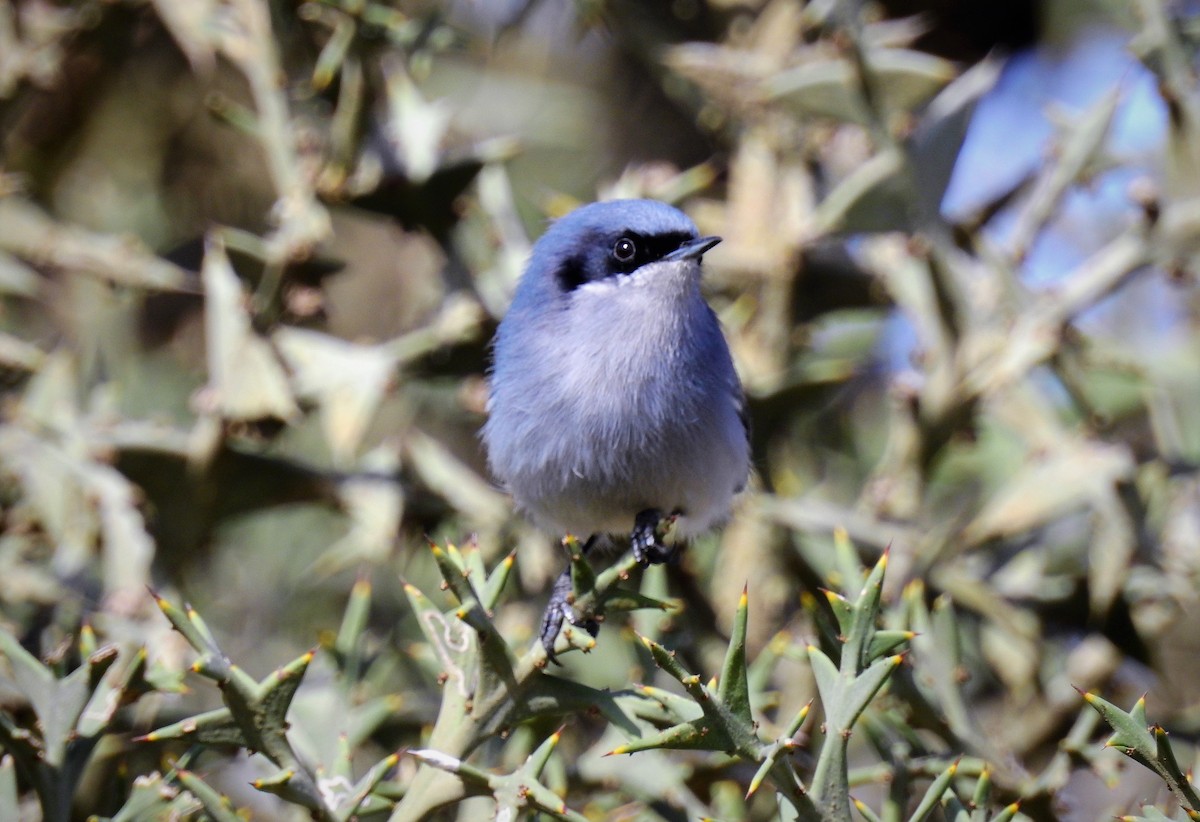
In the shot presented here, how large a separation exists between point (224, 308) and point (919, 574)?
182cm

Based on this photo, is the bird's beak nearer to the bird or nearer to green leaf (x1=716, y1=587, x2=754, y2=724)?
the bird

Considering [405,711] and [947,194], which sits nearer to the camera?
[405,711]

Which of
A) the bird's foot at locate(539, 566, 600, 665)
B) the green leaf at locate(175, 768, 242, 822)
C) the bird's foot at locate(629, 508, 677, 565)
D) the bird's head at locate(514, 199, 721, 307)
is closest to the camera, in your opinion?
the green leaf at locate(175, 768, 242, 822)

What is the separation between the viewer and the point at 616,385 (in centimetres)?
279

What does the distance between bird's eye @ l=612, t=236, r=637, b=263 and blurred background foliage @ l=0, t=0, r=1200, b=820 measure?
1.50 ft

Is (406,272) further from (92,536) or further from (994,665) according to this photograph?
(994,665)

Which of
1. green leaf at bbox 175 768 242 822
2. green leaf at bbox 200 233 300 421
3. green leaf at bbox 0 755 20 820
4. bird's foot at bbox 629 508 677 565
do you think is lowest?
bird's foot at bbox 629 508 677 565

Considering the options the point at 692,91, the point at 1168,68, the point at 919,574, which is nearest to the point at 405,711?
the point at 919,574

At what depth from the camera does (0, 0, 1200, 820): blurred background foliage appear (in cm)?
262

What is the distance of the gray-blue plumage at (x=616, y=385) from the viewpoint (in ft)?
9.13

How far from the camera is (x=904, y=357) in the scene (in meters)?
3.73

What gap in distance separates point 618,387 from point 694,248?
37 cm

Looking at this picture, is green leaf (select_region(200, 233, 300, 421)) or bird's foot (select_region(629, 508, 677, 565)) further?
green leaf (select_region(200, 233, 300, 421))

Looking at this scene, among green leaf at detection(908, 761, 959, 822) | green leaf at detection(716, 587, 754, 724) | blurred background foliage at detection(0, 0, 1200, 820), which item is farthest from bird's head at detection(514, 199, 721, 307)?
green leaf at detection(908, 761, 959, 822)
